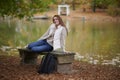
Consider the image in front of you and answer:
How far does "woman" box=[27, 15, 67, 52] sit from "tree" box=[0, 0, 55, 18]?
3.36 ft

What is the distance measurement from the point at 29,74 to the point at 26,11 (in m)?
2.02

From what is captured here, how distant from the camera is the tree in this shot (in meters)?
9.27

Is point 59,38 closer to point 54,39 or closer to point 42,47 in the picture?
point 54,39

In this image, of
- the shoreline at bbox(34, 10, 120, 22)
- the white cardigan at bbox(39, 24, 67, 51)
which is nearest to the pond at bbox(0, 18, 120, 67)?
the white cardigan at bbox(39, 24, 67, 51)

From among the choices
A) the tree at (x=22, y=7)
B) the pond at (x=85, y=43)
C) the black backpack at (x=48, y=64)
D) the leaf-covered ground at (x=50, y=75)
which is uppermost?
the tree at (x=22, y=7)

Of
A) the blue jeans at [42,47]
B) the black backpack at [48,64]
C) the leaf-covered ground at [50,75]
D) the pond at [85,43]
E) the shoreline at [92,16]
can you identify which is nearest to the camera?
the leaf-covered ground at [50,75]

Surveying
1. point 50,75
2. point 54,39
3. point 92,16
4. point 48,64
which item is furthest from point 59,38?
point 92,16

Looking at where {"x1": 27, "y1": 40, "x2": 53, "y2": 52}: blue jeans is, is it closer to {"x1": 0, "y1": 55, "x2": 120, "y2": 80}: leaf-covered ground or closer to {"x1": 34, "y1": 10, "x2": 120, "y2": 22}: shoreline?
{"x1": 0, "y1": 55, "x2": 120, "y2": 80}: leaf-covered ground

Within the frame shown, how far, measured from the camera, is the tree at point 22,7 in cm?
927

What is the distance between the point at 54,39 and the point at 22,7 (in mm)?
1398

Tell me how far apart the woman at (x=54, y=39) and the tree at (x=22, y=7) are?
1.02 meters

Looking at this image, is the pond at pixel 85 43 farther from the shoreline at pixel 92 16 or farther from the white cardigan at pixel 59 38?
the shoreline at pixel 92 16

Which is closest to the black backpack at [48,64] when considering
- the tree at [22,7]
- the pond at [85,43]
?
the tree at [22,7]

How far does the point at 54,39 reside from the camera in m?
9.05
